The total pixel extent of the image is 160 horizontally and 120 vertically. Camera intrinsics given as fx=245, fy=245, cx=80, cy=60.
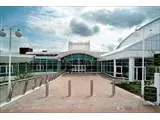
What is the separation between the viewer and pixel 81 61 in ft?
162

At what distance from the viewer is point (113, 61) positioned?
113 feet

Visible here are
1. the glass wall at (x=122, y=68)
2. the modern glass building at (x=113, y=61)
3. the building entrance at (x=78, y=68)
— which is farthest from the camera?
the building entrance at (x=78, y=68)

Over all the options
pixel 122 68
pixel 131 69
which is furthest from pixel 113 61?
pixel 131 69

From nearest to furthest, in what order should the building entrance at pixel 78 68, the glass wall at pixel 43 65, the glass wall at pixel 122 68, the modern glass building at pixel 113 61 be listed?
the modern glass building at pixel 113 61 < the glass wall at pixel 122 68 < the glass wall at pixel 43 65 < the building entrance at pixel 78 68

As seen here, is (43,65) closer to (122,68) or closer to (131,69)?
(122,68)

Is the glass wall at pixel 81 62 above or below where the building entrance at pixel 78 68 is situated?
above

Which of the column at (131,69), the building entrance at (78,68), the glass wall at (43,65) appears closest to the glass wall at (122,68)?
the column at (131,69)

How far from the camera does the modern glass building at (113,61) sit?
2597cm

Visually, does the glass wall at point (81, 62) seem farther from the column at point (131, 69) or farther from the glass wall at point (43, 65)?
the column at point (131, 69)

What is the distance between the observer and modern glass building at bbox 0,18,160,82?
26.0m

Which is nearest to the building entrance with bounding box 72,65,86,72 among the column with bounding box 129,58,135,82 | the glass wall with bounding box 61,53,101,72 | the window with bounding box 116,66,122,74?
the glass wall with bounding box 61,53,101,72

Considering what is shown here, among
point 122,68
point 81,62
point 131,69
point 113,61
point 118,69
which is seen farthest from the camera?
point 81,62

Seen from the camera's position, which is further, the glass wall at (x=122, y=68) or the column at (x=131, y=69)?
the glass wall at (x=122, y=68)
